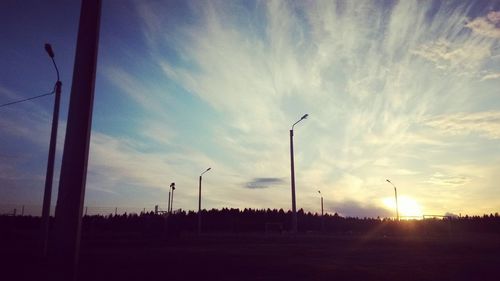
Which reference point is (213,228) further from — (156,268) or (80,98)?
(80,98)

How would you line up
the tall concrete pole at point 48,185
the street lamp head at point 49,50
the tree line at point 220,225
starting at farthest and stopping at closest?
the tree line at point 220,225, the street lamp head at point 49,50, the tall concrete pole at point 48,185

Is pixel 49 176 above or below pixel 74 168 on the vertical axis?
above

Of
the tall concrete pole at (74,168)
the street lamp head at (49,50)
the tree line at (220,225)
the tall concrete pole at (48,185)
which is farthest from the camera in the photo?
the tree line at (220,225)

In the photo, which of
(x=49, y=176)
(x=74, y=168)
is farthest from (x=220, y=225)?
(x=74, y=168)

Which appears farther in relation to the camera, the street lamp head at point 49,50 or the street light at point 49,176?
the street lamp head at point 49,50

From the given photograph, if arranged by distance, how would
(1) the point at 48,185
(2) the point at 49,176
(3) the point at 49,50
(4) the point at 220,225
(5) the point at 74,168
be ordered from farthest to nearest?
(4) the point at 220,225 → (3) the point at 49,50 → (2) the point at 49,176 → (1) the point at 48,185 → (5) the point at 74,168

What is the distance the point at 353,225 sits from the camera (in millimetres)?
107750

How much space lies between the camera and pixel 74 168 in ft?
15.0

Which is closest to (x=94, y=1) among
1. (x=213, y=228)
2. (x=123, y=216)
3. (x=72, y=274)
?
(x=72, y=274)

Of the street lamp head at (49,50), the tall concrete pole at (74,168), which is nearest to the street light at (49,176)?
the street lamp head at (49,50)

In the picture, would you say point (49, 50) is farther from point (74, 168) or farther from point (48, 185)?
point (74, 168)

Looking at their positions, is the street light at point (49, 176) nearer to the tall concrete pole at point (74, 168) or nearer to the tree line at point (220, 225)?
the tall concrete pole at point (74, 168)

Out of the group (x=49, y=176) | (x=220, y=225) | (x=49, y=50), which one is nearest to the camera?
(x=49, y=176)

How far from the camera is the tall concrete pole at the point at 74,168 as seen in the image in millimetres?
4441
